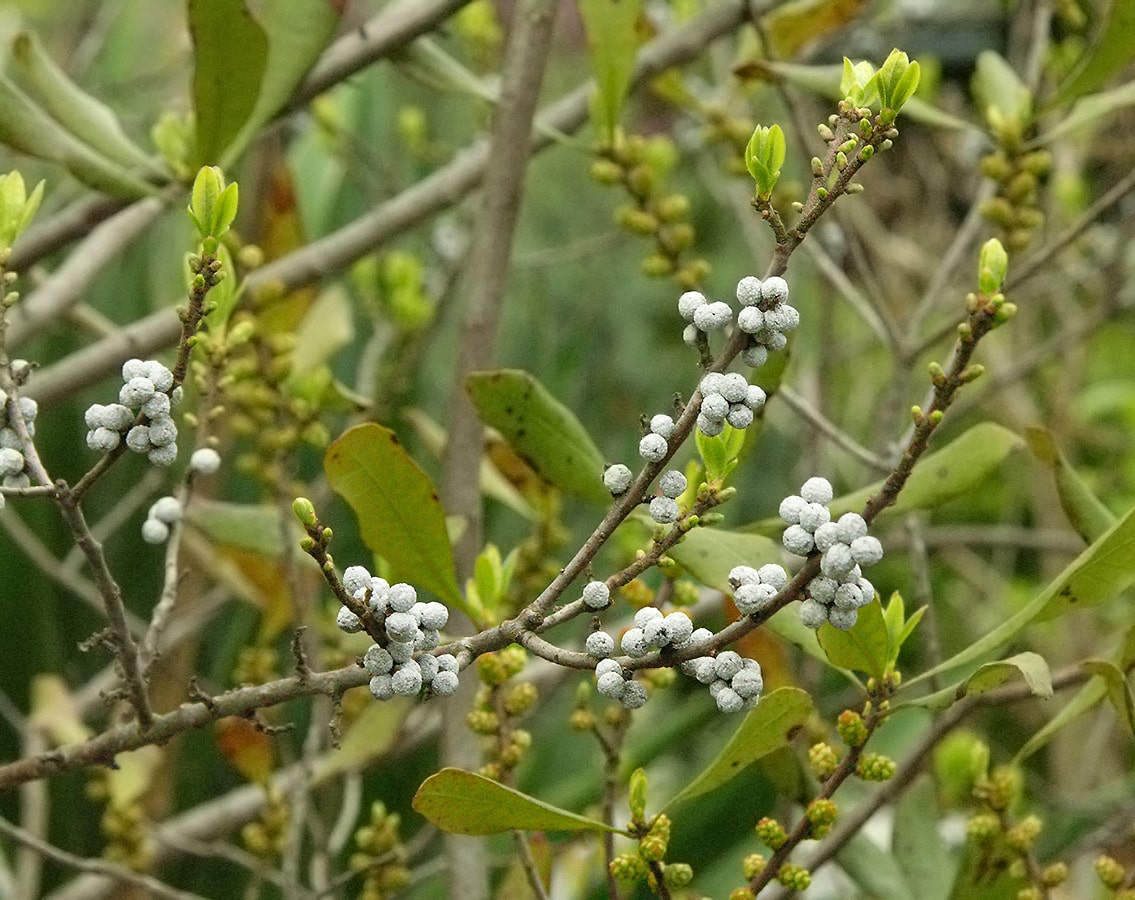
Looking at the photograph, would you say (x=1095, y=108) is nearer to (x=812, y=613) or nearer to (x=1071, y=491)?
(x=1071, y=491)

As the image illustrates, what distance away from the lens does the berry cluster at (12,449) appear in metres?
0.55

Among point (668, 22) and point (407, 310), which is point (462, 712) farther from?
point (668, 22)

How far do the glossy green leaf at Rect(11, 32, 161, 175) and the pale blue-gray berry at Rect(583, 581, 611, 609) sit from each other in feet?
1.99

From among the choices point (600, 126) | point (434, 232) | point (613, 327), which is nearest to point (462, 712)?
point (600, 126)

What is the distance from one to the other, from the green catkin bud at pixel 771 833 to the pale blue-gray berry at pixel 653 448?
247mm

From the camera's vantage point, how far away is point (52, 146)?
0.94m

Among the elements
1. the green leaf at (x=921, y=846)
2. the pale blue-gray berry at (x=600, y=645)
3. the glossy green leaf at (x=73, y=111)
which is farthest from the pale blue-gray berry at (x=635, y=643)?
the glossy green leaf at (x=73, y=111)

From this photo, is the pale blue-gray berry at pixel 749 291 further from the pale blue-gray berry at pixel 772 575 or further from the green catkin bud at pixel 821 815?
the green catkin bud at pixel 821 815

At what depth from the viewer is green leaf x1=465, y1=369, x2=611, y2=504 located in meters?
0.79

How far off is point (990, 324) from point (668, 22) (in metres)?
1.54

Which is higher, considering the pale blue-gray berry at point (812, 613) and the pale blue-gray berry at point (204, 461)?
the pale blue-gray berry at point (204, 461)

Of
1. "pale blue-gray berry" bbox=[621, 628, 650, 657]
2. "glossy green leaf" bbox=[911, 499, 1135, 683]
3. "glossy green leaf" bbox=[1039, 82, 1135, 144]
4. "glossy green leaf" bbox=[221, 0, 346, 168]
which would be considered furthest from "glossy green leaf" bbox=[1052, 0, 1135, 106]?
"pale blue-gray berry" bbox=[621, 628, 650, 657]

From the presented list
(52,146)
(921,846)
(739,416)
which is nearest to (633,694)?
(739,416)

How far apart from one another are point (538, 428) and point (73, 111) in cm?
44
